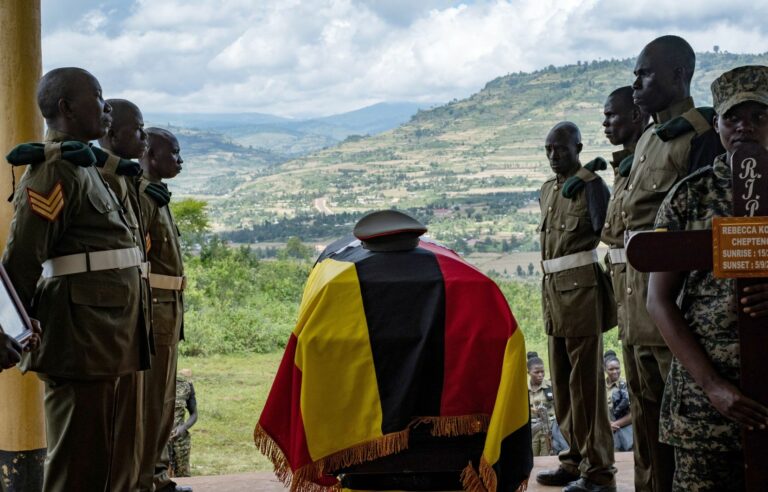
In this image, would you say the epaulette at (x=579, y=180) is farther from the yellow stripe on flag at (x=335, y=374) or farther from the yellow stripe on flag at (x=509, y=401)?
the yellow stripe on flag at (x=335, y=374)

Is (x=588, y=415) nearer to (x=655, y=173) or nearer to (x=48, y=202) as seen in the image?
(x=655, y=173)

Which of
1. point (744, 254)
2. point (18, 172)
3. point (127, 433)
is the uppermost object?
point (18, 172)

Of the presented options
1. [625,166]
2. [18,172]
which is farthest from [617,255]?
[18,172]


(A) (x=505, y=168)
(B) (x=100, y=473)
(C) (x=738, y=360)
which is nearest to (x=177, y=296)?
(B) (x=100, y=473)

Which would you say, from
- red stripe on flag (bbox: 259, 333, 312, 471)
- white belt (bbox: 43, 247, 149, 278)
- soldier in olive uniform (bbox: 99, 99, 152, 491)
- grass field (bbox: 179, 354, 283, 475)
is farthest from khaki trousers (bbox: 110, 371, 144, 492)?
grass field (bbox: 179, 354, 283, 475)

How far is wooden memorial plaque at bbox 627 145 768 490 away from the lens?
6.24 feet

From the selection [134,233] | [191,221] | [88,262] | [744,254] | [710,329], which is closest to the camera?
[744,254]

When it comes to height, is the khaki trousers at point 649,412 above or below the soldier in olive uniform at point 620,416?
above

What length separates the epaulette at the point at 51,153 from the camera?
2729 millimetres

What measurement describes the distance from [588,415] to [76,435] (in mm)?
2132

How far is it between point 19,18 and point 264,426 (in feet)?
7.28

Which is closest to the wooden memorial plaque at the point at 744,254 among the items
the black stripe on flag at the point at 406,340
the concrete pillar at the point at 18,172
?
the black stripe on flag at the point at 406,340

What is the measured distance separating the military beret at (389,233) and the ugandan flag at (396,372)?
0.64 feet

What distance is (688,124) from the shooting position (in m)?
2.93
